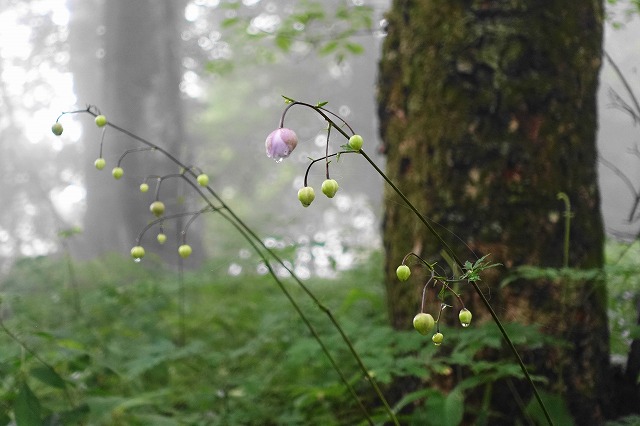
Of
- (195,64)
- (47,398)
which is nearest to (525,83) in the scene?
(47,398)

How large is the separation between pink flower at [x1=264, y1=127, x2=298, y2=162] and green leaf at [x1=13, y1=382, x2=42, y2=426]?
→ 0.98m

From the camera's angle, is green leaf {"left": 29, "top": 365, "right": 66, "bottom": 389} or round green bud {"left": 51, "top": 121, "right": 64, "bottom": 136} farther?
green leaf {"left": 29, "top": 365, "right": 66, "bottom": 389}


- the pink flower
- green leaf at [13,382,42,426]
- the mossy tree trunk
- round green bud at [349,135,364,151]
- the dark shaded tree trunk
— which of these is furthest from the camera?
the dark shaded tree trunk

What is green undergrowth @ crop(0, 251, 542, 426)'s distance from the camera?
169cm

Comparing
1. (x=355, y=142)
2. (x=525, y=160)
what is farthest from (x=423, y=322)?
(x=525, y=160)

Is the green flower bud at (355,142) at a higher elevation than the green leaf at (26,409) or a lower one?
higher

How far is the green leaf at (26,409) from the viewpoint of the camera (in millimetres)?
1420

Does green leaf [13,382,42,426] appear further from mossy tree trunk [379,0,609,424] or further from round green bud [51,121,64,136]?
mossy tree trunk [379,0,609,424]

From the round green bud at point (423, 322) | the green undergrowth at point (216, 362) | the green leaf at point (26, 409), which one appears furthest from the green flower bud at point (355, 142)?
the green leaf at point (26, 409)

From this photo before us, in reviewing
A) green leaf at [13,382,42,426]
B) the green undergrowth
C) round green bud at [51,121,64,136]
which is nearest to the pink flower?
round green bud at [51,121,64,136]

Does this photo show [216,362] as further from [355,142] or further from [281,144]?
[355,142]

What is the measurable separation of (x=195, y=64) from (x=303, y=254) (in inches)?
537

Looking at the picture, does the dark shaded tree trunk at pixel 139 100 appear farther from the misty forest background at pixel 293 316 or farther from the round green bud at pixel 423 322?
the round green bud at pixel 423 322

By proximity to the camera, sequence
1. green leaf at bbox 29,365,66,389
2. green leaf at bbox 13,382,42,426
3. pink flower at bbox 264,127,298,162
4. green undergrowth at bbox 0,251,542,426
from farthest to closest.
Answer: green undergrowth at bbox 0,251,542,426 → green leaf at bbox 29,365,66,389 → green leaf at bbox 13,382,42,426 → pink flower at bbox 264,127,298,162
